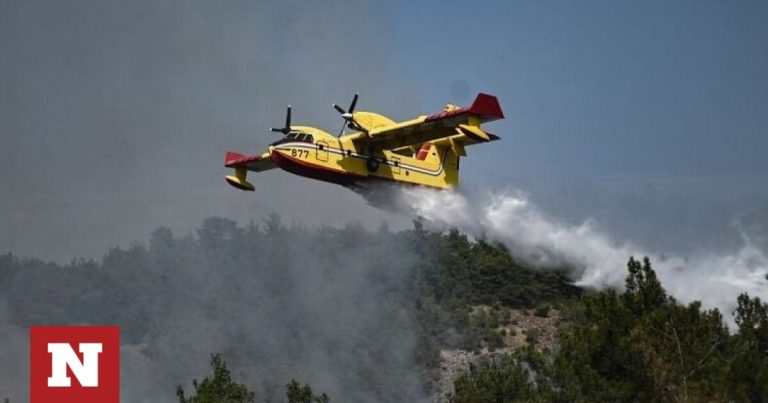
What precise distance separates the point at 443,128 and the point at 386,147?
2481 mm

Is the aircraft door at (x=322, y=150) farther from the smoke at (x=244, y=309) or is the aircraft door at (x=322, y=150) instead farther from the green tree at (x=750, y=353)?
the smoke at (x=244, y=309)

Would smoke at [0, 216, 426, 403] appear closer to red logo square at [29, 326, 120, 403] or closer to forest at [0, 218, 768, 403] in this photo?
forest at [0, 218, 768, 403]

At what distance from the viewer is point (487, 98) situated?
41.8 m

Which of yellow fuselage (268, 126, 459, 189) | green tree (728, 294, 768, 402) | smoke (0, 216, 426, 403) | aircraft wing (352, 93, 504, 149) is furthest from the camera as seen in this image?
smoke (0, 216, 426, 403)

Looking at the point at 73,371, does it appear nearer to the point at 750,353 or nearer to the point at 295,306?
the point at 750,353

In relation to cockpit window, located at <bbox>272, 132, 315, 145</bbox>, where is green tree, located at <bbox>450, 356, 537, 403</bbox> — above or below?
below

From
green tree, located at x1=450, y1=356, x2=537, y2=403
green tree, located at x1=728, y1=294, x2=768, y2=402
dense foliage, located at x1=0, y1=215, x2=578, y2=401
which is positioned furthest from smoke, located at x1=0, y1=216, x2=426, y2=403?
green tree, located at x1=728, y1=294, x2=768, y2=402

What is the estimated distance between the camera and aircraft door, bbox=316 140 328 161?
143 feet

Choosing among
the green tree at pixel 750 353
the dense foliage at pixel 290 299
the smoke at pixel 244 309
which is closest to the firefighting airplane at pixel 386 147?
the green tree at pixel 750 353

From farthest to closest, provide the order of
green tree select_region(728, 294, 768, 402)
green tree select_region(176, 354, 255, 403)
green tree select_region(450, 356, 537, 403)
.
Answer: green tree select_region(176, 354, 255, 403) → green tree select_region(450, 356, 537, 403) → green tree select_region(728, 294, 768, 402)

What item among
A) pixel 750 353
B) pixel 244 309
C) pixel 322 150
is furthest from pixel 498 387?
pixel 244 309

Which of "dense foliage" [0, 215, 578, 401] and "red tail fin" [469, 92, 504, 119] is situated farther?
"dense foliage" [0, 215, 578, 401]

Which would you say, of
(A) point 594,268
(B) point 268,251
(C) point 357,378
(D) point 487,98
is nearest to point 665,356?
(D) point 487,98

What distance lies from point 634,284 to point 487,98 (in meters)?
8.29
